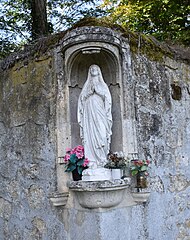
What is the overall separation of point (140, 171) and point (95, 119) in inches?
32.2

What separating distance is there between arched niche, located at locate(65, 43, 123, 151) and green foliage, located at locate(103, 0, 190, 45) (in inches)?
140

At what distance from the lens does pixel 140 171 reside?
11.3 ft

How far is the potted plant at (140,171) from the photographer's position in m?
3.34

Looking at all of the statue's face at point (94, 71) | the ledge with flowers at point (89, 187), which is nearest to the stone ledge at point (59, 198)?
the ledge with flowers at point (89, 187)

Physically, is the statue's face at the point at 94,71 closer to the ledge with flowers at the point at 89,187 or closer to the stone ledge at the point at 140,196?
the ledge with flowers at the point at 89,187

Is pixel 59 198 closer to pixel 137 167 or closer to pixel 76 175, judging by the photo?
pixel 76 175

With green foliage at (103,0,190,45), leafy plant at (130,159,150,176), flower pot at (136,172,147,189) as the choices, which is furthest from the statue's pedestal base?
green foliage at (103,0,190,45)

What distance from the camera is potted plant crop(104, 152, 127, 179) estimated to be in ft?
10.7

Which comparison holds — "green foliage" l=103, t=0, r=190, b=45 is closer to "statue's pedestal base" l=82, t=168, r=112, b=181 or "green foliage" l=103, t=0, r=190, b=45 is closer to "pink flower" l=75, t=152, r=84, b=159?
"pink flower" l=75, t=152, r=84, b=159

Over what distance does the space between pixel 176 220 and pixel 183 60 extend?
7.73 ft

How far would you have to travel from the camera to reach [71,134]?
141 inches

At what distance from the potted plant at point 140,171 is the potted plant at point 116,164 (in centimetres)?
12

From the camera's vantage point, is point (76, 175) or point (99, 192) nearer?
point (99, 192)

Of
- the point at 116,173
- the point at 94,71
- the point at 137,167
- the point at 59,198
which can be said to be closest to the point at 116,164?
the point at 116,173
